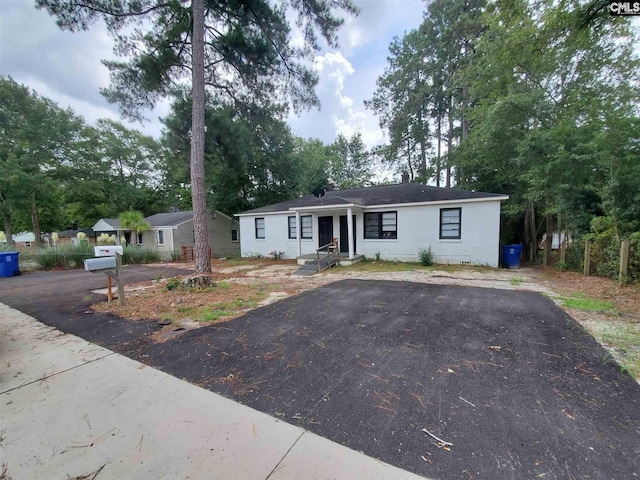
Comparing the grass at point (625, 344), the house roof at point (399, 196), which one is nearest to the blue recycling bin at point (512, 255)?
the house roof at point (399, 196)

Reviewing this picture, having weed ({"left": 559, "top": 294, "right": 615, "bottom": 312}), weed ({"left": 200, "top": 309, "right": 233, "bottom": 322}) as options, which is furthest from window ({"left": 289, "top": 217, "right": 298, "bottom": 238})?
weed ({"left": 559, "top": 294, "right": 615, "bottom": 312})

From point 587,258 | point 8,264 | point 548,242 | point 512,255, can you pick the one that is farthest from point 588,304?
point 8,264

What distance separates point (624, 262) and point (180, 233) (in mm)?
22058

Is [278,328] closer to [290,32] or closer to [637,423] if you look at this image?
[637,423]

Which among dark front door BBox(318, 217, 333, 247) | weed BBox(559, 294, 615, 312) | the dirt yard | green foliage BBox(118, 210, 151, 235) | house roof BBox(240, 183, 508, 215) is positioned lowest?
the dirt yard

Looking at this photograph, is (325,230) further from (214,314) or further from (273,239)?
(214,314)

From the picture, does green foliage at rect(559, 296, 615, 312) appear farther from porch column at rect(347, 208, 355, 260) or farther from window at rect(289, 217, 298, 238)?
window at rect(289, 217, 298, 238)

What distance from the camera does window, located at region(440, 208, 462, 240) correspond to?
1023 centimetres

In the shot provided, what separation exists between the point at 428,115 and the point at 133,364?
2208 centimetres

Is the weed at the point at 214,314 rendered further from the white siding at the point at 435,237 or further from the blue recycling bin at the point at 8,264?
the blue recycling bin at the point at 8,264

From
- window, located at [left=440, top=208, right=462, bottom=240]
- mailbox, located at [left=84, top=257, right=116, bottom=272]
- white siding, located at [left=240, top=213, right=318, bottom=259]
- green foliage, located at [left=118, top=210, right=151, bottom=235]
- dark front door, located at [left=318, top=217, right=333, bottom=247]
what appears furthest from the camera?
green foliage, located at [left=118, top=210, right=151, bottom=235]

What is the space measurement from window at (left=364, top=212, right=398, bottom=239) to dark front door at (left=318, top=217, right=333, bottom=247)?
1.80m

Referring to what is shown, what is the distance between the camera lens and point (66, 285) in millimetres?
8109

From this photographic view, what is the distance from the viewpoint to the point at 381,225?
11742 mm
